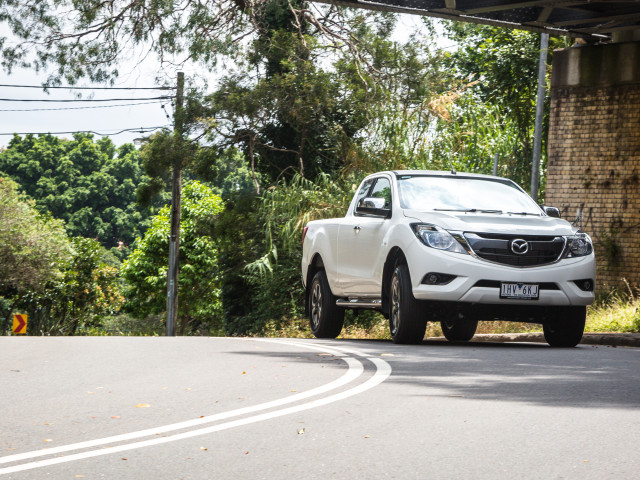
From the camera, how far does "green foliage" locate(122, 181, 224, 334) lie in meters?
57.1

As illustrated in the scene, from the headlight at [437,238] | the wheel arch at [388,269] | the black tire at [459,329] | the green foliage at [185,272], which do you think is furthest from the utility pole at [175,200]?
the green foliage at [185,272]

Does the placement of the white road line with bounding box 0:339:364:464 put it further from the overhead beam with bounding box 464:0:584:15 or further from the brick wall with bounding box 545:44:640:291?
the brick wall with bounding box 545:44:640:291

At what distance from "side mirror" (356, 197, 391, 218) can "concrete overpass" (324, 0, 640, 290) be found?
5828 millimetres

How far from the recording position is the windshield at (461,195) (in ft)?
40.5

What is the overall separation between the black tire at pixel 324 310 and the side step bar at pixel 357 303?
0.23 metres

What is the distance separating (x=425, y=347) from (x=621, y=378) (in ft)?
10.9

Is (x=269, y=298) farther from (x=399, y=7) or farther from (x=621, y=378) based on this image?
(x=621, y=378)

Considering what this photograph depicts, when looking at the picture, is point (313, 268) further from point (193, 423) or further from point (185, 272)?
point (185, 272)

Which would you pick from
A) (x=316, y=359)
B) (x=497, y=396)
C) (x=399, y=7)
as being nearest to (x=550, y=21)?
(x=399, y=7)

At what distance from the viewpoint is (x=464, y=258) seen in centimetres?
1129

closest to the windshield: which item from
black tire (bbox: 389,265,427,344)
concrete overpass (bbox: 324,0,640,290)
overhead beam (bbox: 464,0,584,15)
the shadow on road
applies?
black tire (bbox: 389,265,427,344)

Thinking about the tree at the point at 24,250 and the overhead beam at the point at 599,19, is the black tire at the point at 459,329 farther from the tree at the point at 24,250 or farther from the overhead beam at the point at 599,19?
the tree at the point at 24,250

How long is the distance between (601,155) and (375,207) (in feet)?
25.9

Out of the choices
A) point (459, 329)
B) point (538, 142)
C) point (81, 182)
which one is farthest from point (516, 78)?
point (81, 182)
